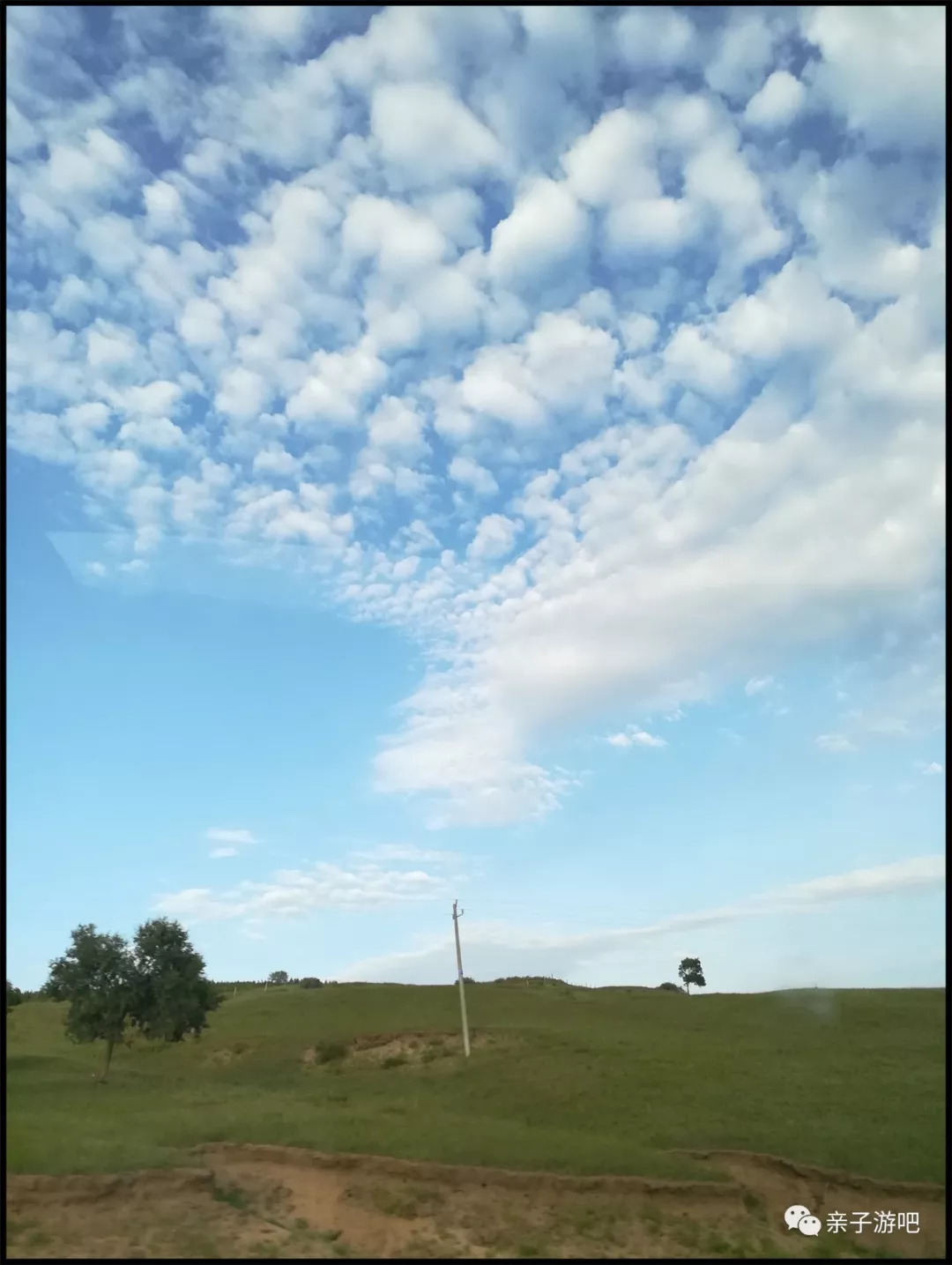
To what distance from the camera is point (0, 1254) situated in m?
25.1

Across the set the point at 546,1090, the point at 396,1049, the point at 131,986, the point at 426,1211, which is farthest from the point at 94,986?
the point at 426,1211

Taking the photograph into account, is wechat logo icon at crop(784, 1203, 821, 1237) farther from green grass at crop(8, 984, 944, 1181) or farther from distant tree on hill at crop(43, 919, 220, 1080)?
distant tree on hill at crop(43, 919, 220, 1080)

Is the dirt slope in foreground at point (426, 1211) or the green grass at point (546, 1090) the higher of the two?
the dirt slope in foreground at point (426, 1211)

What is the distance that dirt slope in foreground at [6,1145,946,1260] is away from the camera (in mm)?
27375

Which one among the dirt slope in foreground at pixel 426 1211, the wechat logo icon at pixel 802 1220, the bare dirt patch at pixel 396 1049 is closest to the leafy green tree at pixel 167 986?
the bare dirt patch at pixel 396 1049

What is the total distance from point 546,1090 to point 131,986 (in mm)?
32491

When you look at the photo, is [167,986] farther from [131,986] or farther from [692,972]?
[692,972]

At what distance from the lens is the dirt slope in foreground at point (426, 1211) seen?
2738 centimetres

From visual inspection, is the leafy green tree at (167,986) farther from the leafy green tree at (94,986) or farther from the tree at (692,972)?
the tree at (692,972)

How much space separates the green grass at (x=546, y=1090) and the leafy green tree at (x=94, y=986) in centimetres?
313

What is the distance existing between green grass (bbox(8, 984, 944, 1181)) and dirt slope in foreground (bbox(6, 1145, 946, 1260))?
137cm

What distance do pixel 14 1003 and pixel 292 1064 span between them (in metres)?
59.2

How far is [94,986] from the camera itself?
6350 centimetres

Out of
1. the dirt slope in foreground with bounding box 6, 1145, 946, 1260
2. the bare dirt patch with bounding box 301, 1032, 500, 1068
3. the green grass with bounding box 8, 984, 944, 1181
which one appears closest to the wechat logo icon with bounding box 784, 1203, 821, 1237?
the dirt slope in foreground with bounding box 6, 1145, 946, 1260
